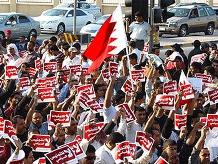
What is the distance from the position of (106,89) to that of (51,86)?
2.75 ft

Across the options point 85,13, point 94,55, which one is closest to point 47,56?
point 94,55

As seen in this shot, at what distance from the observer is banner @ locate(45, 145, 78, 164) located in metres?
8.21

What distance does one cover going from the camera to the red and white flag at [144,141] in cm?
905

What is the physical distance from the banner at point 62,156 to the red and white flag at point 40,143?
690 millimetres

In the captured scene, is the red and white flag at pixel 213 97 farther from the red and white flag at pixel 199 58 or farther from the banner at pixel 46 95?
the red and white flag at pixel 199 58

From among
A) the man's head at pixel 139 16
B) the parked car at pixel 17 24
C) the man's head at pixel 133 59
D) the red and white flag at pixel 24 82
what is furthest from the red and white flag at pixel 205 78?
the parked car at pixel 17 24

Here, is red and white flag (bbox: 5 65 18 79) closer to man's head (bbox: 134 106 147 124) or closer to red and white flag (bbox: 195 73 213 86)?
red and white flag (bbox: 195 73 213 86)

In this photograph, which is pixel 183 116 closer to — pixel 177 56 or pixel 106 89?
pixel 106 89

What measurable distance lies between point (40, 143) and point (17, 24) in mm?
24329

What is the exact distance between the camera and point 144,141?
9.12 meters

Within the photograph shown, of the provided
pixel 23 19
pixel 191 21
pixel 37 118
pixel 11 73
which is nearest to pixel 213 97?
pixel 37 118

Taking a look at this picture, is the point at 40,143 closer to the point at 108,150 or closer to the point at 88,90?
the point at 108,150

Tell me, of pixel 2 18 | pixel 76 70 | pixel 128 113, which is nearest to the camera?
pixel 128 113

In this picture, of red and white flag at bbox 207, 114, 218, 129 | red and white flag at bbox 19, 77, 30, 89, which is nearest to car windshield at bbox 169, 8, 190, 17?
red and white flag at bbox 19, 77, 30, 89
